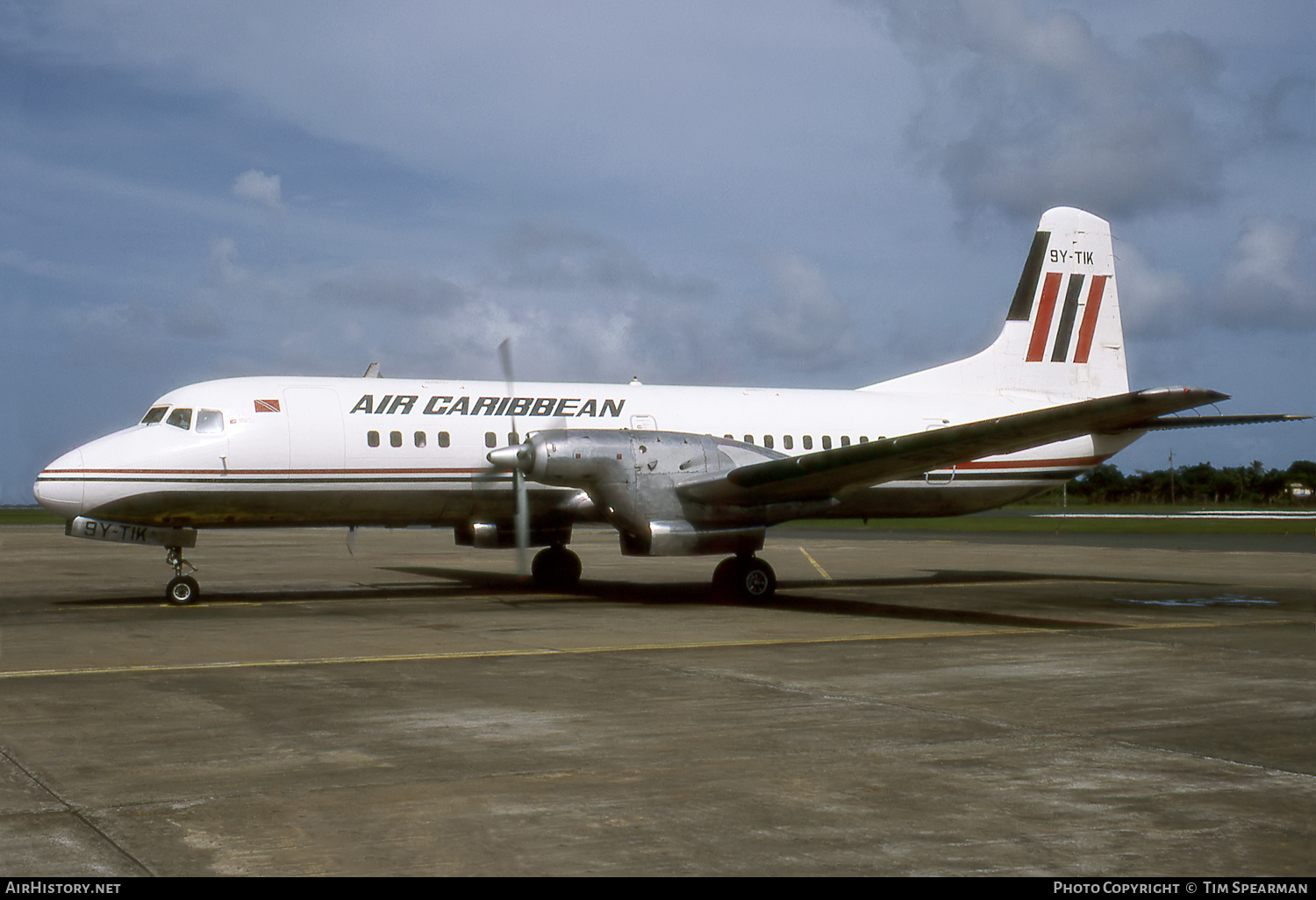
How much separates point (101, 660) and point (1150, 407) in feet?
37.8

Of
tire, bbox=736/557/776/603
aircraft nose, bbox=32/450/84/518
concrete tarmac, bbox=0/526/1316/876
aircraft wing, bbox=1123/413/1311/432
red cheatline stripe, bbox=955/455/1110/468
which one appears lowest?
concrete tarmac, bbox=0/526/1316/876

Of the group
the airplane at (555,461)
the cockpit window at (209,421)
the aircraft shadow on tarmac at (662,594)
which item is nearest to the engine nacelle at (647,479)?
the airplane at (555,461)

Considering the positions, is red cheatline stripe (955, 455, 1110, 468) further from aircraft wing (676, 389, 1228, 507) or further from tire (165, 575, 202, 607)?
tire (165, 575, 202, 607)

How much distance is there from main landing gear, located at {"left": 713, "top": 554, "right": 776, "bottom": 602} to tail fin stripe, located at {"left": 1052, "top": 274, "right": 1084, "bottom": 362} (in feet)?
27.5

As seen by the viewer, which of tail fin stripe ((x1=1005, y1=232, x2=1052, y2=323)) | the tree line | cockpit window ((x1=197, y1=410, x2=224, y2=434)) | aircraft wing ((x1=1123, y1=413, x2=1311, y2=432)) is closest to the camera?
cockpit window ((x1=197, y1=410, x2=224, y2=434))

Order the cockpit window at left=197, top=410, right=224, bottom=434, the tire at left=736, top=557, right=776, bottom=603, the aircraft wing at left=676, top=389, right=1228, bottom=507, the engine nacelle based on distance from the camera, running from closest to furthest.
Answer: the aircraft wing at left=676, top=389, right=1228, bottom=507, the engine nacelle, the cockpit window at left=197, top=410, right=224, bottom=434, the tire at left=736, top=557, right=776, bottom=603

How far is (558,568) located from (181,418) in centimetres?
665

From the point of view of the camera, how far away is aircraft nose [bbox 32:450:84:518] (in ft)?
52.5

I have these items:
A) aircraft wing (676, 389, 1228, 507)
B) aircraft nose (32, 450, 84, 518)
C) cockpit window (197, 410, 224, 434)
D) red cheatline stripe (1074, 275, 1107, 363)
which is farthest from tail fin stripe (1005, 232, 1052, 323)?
aircraft nose (32, 450, 84, 518)

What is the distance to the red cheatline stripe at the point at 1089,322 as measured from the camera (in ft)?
75.4

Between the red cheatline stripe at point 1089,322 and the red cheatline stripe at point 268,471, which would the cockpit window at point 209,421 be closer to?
the red cheatline stripe at point 268,471

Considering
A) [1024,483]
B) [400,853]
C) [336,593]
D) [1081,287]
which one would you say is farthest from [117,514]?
[1081,287]

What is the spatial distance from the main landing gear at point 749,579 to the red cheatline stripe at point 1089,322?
8.78m
